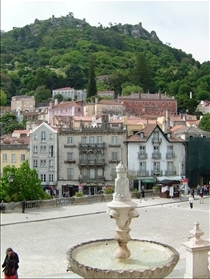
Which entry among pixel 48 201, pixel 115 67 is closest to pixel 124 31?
pixel 115 67

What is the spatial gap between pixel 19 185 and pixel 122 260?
1517 cm

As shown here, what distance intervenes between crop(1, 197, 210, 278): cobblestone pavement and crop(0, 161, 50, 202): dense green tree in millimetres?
1107

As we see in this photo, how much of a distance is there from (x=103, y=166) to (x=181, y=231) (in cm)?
1588

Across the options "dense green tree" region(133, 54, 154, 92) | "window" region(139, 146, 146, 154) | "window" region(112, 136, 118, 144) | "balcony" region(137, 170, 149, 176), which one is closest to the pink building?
"dense green tree" region(133, 54, 154, 92)

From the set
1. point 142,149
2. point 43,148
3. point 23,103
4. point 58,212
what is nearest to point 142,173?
point 142,149

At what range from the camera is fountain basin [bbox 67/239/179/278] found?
4598mm

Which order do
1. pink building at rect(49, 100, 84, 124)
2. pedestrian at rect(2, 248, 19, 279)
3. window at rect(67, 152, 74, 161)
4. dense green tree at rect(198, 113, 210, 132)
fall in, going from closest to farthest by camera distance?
pedestrian at rect(2, 248, 19, 279) → dense green tree at rect(198, 113, 210, 132) → window at rect(67, 152, 74, 161) → pink building at rect(49, 100, 84, 124)

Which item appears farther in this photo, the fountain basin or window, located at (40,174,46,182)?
window, located at (40,174,46,182)

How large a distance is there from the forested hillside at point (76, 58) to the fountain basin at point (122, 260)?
137ft

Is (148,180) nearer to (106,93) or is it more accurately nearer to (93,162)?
(93,162)

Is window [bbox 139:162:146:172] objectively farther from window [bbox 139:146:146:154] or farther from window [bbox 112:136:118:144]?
window [bbox 112:136:118:144]

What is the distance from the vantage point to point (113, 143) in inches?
1140

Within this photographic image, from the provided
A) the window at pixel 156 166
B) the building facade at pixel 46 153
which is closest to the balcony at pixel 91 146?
the building facade at pixel 46 153

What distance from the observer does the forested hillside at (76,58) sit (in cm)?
6881
